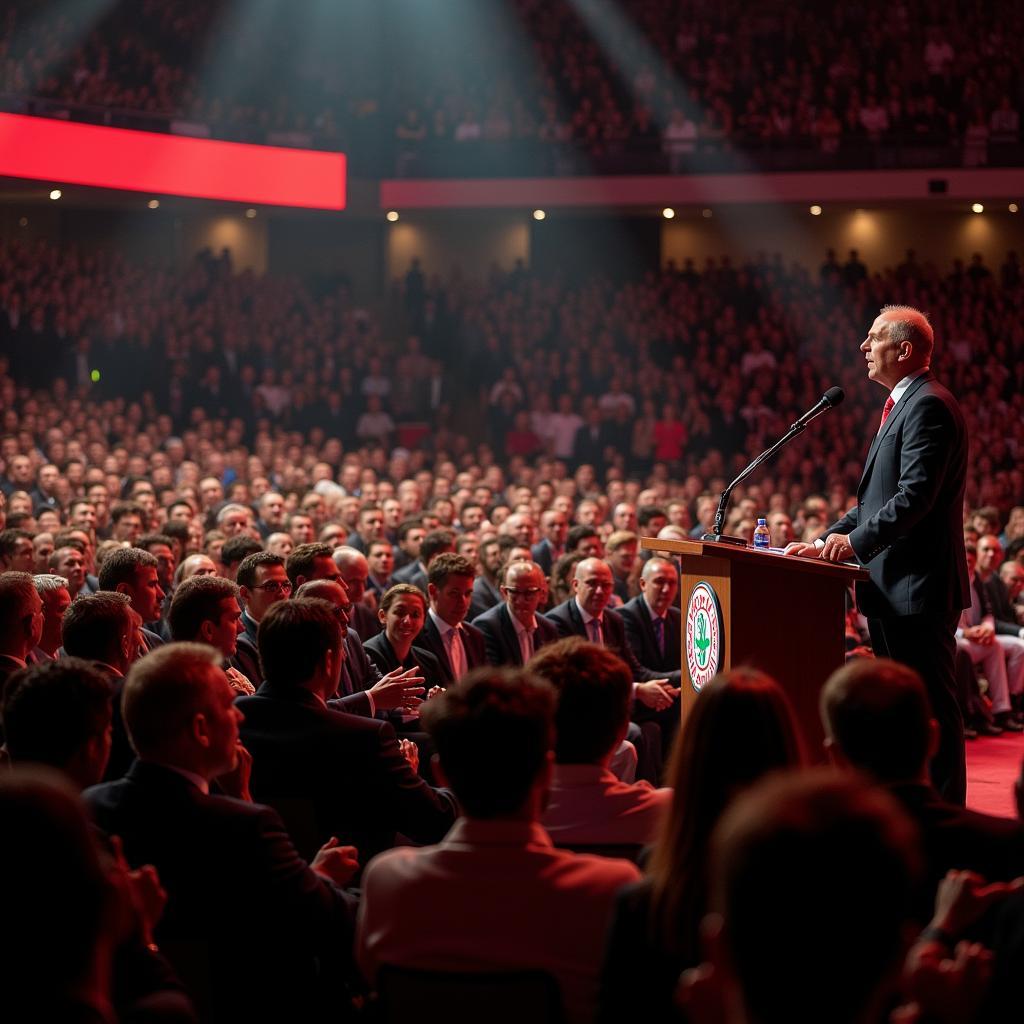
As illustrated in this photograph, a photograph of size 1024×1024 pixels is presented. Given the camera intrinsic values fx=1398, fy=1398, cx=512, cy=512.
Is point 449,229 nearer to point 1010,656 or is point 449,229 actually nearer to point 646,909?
point 1010,656

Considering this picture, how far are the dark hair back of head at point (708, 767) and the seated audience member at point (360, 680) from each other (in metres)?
1.65

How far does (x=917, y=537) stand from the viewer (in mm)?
4316

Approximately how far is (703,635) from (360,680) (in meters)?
1.68

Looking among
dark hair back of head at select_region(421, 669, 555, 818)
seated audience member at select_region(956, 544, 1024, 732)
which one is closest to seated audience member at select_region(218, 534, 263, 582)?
seated audience member at select_region(956, 544, 1024, 732)

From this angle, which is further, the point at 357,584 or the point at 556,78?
the point at 556,78

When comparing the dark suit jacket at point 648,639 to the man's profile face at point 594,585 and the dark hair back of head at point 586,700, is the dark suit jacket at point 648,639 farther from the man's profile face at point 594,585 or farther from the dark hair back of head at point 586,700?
the dark hair back of head at point 586,700

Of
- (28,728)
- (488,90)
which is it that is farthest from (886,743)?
(488,90)

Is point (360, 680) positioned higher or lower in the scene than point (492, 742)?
lower

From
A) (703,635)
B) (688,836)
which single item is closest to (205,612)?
(703,635)

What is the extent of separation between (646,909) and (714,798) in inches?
9.8

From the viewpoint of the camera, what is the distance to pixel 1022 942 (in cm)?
189

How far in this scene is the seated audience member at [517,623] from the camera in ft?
21.6

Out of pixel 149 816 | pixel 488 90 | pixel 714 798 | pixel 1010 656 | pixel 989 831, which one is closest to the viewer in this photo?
pixel 714 798

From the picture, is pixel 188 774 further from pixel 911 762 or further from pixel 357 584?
pixel 357 584
